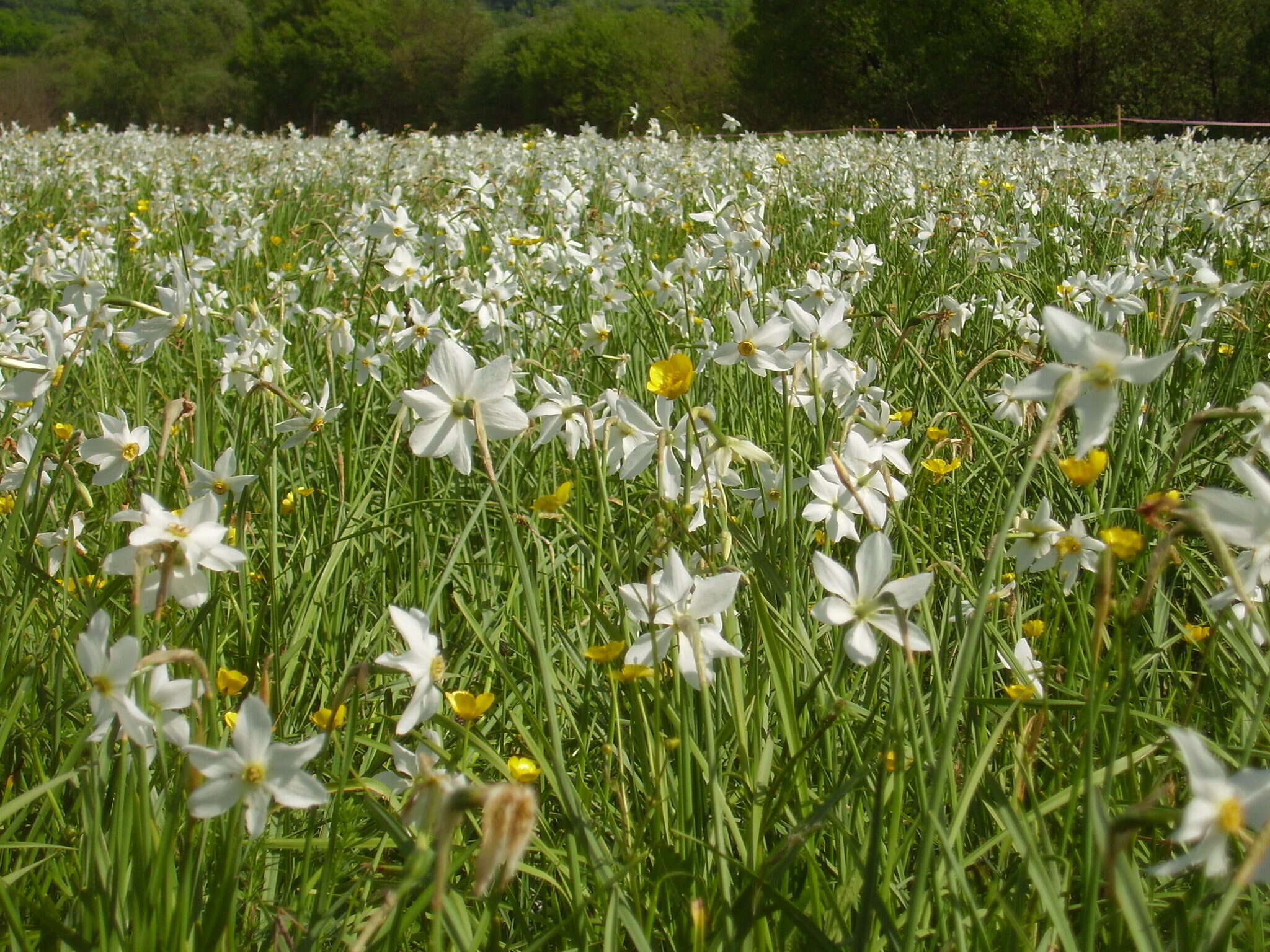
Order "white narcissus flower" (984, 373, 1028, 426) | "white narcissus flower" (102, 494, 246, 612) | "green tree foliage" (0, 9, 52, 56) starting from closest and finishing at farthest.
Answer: "white narcissus flower" (102, 494, 246, 612), "white narcissus flower" (984, 373, 1028, 426), "green tree foliage" (0, 9, 52, 56)

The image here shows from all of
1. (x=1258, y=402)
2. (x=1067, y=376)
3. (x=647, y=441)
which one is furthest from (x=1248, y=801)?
(x=647, y=441)

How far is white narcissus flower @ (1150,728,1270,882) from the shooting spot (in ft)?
2.30

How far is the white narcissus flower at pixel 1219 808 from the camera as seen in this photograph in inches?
27.6

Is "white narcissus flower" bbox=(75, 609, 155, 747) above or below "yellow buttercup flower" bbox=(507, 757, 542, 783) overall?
above

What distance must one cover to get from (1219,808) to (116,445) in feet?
5.52

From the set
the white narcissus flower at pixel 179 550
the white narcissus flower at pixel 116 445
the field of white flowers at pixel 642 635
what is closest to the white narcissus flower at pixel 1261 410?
the field of white flowers at pixel 642 635

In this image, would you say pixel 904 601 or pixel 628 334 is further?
pixel 628 334

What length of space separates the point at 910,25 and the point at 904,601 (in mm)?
35404

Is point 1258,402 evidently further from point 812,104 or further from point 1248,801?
point 812,104

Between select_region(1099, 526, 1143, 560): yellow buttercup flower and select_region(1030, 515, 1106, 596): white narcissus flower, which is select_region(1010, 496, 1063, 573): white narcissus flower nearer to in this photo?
select_region(1030, 515, 1106, 596): white narcissus flower

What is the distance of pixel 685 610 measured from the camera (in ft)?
3.96

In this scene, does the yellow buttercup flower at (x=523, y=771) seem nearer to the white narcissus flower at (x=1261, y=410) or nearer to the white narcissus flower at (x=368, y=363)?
the white narcissus flower at (x=1261, y=410)

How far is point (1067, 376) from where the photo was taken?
0.92m

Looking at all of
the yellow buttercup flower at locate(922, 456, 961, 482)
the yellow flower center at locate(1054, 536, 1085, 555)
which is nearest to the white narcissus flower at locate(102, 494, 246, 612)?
the yellow flower center at locate(1054, 536, 1085, 555)
